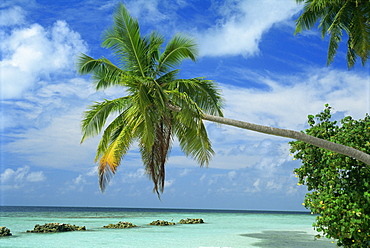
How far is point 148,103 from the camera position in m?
8.23

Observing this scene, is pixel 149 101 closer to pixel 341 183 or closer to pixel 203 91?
pixel 203 91

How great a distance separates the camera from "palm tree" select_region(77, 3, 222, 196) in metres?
8.82

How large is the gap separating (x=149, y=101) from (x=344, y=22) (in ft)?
25.3

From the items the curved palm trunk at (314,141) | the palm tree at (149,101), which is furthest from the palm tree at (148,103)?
the curved palm trunk at (314,141)

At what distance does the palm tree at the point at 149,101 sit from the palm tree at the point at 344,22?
4.77 meters

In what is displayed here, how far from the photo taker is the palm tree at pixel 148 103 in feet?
28.1

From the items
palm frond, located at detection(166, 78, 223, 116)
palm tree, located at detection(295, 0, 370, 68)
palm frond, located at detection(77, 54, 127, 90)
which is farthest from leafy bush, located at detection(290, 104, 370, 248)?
palm frond, located at detection(77, 54, 127, 90)

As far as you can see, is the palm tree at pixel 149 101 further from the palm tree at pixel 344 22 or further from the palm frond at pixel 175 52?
the palm tree at pixel 344 22

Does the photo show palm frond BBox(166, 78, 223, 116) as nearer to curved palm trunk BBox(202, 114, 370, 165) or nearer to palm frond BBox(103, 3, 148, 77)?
palm frond BBox(103, 3, 148, 77)

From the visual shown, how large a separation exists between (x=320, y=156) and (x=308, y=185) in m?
0.81

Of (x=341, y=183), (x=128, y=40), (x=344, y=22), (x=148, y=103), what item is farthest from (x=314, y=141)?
(x=344, y=22)

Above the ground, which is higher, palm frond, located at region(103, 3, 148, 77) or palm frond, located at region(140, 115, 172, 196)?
palm frond, located at region(103, 3, 148, 77)

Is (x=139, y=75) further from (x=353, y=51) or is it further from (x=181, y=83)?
(x=353, y=51)

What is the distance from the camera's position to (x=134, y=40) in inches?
384
